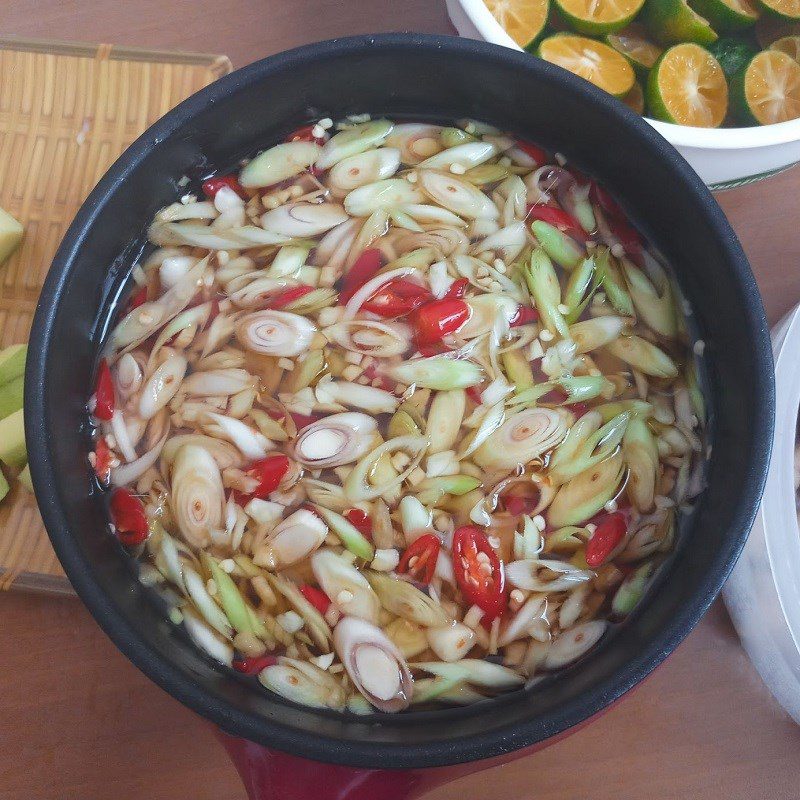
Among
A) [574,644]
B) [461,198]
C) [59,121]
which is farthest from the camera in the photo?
[59,121]

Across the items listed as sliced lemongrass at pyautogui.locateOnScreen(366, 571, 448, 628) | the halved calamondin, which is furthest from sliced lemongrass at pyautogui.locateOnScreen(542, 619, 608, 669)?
sliced lemongrass at pyautogui.locateOnScreen(366, 571, 448, 628)

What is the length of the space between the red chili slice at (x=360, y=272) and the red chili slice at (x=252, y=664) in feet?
1.18

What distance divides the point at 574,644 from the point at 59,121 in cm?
89

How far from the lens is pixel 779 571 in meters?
0.77

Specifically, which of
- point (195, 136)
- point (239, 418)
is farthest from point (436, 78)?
point (239, 418)

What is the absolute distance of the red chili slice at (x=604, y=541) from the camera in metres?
0.70

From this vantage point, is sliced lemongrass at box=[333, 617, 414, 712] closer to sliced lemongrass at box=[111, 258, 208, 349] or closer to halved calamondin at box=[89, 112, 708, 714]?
halved calamondin at box=[89, 112, 708, 714]

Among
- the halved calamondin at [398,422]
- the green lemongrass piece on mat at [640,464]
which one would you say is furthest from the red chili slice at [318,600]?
the green lemongrass piece on mat at [640,464]

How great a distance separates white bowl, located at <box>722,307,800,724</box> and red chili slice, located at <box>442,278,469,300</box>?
34cm

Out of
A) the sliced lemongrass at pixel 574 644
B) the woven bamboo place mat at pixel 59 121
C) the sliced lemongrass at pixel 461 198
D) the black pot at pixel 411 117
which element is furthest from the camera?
the woven bamboo place mat at pixel 59 121

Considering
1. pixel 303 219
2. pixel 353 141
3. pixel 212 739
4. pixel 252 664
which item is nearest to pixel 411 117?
pixel 353 141

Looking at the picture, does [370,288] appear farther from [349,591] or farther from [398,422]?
[349,591]

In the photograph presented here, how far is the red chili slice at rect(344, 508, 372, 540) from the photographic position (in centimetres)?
70

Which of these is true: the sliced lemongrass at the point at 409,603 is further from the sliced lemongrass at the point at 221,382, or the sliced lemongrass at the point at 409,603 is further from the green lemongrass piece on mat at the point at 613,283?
the green lemongrass piece on mat at the point at 613,283
